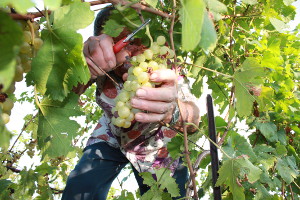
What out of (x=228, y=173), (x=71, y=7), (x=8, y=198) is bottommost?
(x=8, y=198)

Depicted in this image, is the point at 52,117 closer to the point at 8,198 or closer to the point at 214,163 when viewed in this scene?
the point at 214,163

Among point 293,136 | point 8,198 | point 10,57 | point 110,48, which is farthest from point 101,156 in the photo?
point 10,57

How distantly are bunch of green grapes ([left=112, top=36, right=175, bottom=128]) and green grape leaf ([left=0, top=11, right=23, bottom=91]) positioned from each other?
0.70m

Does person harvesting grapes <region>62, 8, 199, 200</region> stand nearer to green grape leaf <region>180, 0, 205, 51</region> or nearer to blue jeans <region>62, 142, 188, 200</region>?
blue jeans <region>62, 142, 188, 200</region>

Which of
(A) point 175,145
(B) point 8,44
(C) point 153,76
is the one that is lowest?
(A) point 175,145

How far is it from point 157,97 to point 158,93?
1cm

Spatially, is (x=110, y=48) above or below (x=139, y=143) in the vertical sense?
above

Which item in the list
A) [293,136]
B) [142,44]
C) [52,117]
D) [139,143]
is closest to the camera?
[52,117]

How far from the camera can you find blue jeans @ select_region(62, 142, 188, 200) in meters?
2.09

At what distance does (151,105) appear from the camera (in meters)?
1.08

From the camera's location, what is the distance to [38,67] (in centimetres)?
89

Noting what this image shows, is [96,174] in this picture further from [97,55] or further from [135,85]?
[135,85]

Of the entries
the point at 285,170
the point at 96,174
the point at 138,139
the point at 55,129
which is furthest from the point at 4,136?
the point at 285,170

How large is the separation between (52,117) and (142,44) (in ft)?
1.94
